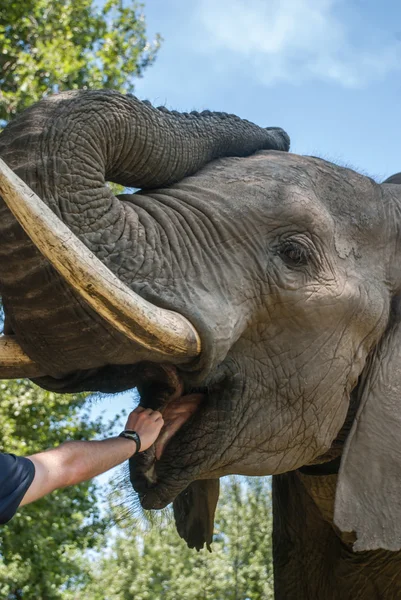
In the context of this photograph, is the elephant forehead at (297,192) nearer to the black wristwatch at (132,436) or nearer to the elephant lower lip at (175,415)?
the elephant lower lip at (175,415)

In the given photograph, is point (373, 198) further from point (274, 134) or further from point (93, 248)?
point (93, 248)

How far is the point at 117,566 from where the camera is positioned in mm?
13727

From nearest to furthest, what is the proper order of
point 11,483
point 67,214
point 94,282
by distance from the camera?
point 11,483
point 94,282
point 67,214

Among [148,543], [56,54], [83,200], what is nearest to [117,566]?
[148,543]

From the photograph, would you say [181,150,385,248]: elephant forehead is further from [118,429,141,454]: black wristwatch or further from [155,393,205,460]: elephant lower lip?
[118,429,141,454]: black wristwatch

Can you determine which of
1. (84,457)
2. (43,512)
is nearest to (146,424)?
(84,457)

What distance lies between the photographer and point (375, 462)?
3936 mm

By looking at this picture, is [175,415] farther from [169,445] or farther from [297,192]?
[297,192]

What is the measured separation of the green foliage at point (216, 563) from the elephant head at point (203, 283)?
7.57 metres

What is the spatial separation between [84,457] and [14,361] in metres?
0.42

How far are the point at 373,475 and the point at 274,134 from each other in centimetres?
147

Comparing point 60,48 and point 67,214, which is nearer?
point 67,214

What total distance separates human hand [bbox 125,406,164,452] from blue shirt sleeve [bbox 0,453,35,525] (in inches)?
27.6

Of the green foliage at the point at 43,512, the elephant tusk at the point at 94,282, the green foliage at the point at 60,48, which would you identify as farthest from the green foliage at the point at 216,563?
the elephant tusk at the point at 94,282
